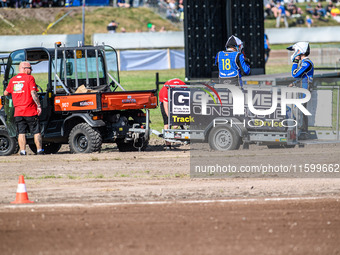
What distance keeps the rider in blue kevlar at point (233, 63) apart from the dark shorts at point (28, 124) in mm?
3640

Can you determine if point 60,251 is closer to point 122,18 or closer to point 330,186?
point 330,186

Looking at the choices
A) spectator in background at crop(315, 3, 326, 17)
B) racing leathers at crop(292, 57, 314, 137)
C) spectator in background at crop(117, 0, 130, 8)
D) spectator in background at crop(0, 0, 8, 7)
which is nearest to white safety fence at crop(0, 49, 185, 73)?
spectator in background at crop(0, 0, 8, 7)

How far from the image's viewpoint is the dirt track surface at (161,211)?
6.50 meters

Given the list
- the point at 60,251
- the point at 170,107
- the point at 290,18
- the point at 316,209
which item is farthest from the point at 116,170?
the point at 290,18

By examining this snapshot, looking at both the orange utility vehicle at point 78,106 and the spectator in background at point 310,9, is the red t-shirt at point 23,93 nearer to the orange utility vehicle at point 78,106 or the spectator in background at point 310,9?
the orange utility vehicle at point 78,106

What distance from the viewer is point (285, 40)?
4900 centimetres

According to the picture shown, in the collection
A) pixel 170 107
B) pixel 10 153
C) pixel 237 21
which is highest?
pixel 237 21

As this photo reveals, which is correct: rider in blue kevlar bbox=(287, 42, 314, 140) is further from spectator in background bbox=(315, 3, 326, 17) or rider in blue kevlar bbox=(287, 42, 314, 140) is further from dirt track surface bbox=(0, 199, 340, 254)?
spectator in background bbox=(315, 3, 326, 17)

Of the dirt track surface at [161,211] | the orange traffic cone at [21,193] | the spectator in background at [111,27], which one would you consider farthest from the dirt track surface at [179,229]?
the spectator in background at [111,27]

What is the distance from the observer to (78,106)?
13.1 metres

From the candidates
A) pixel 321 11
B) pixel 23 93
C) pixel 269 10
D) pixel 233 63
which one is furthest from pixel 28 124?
pixel 321 11

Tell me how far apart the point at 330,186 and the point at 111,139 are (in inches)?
205

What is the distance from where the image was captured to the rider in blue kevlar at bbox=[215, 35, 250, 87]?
43.3 ft

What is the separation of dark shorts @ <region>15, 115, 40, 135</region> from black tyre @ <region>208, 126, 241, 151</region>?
3.34 m
